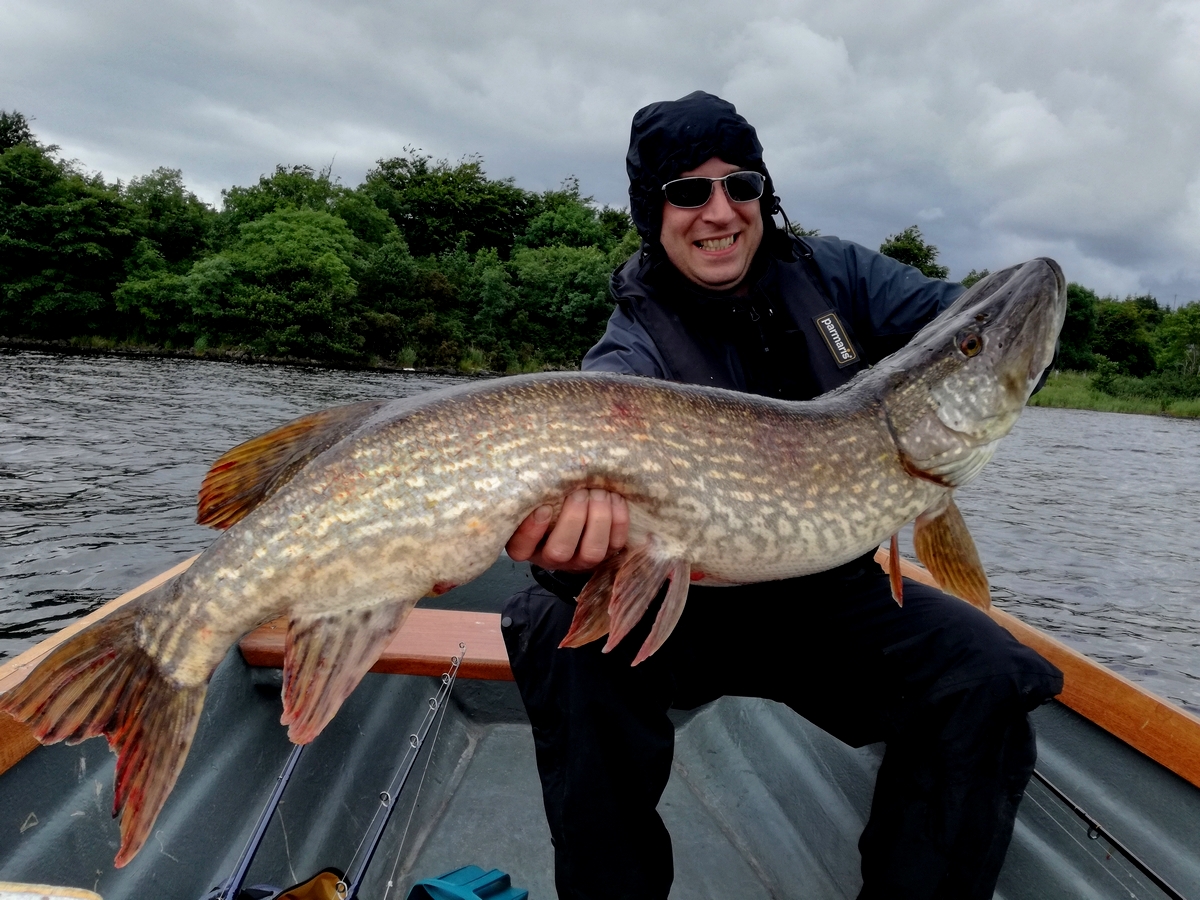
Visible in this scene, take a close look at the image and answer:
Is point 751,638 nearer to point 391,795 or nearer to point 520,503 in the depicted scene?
point 520,503

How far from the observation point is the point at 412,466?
1549mm

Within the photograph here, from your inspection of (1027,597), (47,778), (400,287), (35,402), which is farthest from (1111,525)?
(400,287)

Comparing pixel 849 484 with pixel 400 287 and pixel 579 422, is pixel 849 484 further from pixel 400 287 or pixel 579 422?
pixel 400 287

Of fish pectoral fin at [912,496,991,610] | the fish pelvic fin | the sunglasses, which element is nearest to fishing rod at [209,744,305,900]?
the fish pelvic fin

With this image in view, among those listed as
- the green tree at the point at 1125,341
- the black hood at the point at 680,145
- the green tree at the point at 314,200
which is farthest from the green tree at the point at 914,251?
the black hood at the point at 680,145

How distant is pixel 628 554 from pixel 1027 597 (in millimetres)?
7927

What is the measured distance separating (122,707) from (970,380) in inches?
81.9

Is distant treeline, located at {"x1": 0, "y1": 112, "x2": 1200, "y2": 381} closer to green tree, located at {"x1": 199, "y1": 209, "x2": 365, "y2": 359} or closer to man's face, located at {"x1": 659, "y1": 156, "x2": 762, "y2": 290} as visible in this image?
green tree, located at {"x1": 199, "y1": 209, "x2": 365, "y2": 359}

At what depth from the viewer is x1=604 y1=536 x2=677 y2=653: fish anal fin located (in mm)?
1654

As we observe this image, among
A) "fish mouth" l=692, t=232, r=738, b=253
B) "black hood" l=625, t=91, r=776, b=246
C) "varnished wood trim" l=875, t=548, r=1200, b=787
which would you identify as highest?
"black hood" l=625, t=91, r=776, b=246

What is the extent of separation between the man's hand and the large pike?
0.03 meters

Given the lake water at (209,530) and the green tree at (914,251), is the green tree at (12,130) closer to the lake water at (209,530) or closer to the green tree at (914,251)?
the lake water at (209,530)

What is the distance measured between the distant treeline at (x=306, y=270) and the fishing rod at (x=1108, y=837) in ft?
63.2

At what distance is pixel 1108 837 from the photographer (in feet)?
5.95
